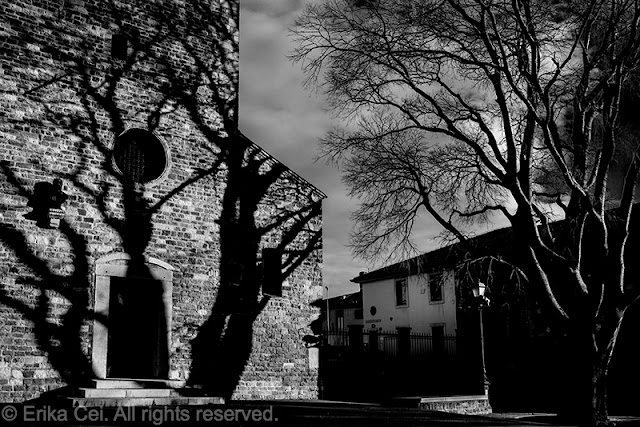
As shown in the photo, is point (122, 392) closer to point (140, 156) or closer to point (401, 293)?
point (140, 156)

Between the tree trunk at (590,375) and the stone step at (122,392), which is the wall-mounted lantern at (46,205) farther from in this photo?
the tree trunk at (590,375)

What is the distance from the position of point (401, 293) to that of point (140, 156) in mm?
22054

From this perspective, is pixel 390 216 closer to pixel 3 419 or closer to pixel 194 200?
pixel 194 200

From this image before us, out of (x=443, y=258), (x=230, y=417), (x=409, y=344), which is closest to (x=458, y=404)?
(x=230, y=417)

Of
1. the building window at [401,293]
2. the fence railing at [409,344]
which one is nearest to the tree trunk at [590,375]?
the fence railing at [409,344]

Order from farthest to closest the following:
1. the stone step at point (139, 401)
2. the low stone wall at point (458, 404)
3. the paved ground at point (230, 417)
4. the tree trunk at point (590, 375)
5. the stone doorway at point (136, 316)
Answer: the low stone wall at point (458, 404) → the stone doorway at point (136, 316) → the tree trunk at point (590, 375) → the stone step at point (139, 401) → the paved ground at point (230, 417)

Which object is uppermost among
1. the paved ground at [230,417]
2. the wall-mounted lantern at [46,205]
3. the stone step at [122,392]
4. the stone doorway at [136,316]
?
the wall-mounted lantern at [46,205]

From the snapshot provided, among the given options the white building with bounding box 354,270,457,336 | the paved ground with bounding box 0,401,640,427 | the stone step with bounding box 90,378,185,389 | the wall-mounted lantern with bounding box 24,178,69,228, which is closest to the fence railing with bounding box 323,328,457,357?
the white building with bounding box 354,270,457,336

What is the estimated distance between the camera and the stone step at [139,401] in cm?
962

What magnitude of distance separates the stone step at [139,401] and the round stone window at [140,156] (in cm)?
458

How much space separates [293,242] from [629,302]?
7.23 m

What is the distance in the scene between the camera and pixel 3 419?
8.14 meters

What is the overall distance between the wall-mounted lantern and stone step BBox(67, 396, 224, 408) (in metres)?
3.36

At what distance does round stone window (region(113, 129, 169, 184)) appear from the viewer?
12586 millimetres
